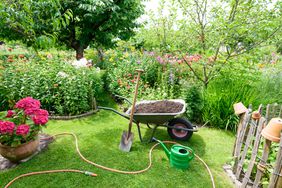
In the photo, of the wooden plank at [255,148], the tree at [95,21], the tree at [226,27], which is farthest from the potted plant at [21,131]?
the tree at [95,21]

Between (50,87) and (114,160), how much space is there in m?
2.19

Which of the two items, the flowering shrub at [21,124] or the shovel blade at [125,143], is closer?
the flowering shrub at [21,124]

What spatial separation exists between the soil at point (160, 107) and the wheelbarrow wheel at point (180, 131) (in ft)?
0.64

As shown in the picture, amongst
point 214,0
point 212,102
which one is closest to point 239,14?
point 214,0

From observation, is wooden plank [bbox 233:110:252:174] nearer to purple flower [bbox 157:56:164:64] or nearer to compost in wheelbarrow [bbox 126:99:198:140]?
compost in wheelbarrow [bbox 126:99:198:140]

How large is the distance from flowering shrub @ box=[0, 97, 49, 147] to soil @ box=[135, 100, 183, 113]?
4.72 ft

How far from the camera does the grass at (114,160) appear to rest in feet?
6.77

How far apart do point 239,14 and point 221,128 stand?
2.13 meters

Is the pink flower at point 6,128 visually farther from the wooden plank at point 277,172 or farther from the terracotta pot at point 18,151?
the wooden plank at point 277,172

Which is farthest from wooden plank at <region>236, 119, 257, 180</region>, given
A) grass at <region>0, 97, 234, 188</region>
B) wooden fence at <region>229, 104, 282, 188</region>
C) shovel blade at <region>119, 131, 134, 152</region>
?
shovel blade at <region>119, 131, 134, 152</region>

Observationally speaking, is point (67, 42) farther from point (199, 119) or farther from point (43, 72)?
point (199, 119)

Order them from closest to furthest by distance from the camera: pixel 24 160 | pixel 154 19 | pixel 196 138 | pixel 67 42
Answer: pixel 24 160
pixel 196 138
pixel 154 19
pixel 67 42

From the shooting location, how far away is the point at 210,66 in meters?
3.76

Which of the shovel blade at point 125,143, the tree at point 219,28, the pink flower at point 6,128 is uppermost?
the tree at point 219,28
